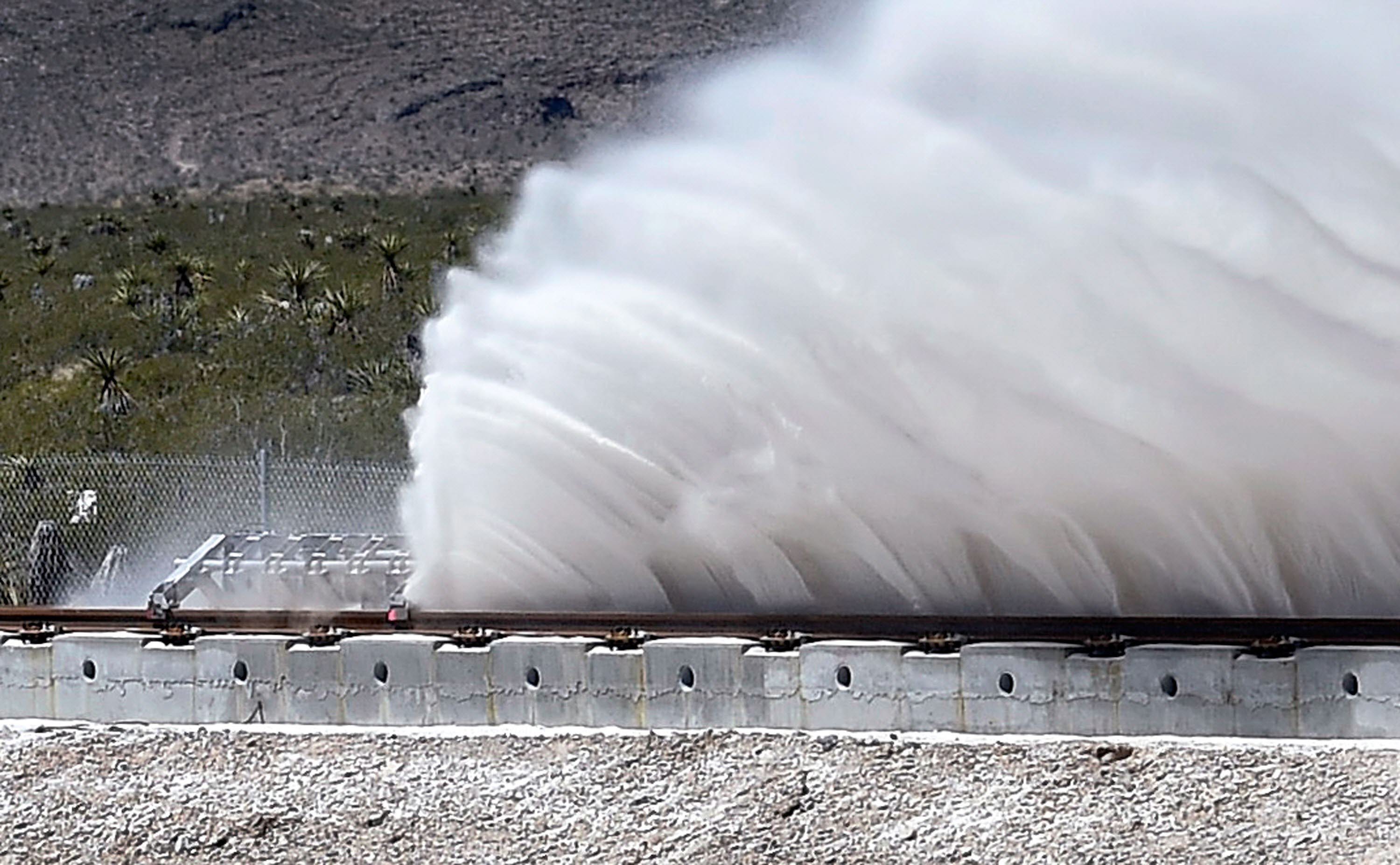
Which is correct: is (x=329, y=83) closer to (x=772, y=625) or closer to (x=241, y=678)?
(x=241, y=678)

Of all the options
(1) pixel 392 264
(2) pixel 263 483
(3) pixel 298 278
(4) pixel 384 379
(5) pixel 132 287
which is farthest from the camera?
(5) pixel 132 287

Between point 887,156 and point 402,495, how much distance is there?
14.3 feet

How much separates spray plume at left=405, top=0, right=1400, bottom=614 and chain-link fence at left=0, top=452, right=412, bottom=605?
3913 mm

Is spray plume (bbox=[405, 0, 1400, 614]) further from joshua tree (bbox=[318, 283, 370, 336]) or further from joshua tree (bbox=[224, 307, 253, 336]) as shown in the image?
joshua tree (bbox=[224, 307, 253, 336])

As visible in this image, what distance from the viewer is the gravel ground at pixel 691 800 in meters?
10.6

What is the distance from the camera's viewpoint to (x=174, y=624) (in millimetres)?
13859

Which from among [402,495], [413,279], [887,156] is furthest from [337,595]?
[413,279]

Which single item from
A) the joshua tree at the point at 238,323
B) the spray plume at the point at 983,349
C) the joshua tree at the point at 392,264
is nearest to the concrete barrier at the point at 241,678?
the spray plume at the point at 983,349

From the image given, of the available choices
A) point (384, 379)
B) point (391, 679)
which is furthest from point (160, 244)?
point (391, 679)

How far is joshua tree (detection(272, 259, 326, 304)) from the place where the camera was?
161 ft

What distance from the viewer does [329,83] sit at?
97875mm

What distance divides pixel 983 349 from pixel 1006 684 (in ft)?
6.87

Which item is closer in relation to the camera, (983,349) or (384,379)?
(983,349)

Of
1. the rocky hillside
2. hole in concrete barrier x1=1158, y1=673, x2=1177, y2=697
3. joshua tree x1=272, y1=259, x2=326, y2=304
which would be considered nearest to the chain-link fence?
hole in concrete barrier x1=1158, y1=673, x2=1177, y2=697
